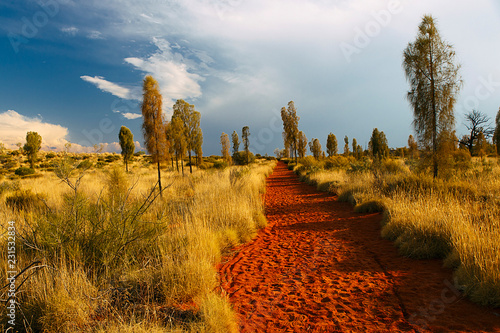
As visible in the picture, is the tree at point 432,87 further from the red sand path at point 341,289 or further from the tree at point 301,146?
the tree at point 301,146

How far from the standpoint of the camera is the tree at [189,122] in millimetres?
19989

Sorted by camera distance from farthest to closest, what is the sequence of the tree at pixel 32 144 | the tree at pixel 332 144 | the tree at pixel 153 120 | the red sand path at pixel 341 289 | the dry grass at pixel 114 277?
the tree at pixel 332 144, the tree at pixel 32 144, the tree at pixel 153 120, the red sand path at pixel 341 289, the dry grass at pixel 114 277

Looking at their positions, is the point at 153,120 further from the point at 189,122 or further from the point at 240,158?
the point at 240,158

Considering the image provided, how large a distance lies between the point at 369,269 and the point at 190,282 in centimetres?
325

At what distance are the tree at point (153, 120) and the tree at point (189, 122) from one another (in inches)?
317

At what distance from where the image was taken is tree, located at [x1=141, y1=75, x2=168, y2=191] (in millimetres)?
11422

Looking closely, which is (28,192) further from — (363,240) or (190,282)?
(363,240)

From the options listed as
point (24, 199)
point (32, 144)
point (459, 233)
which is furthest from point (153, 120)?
point (32, 144)

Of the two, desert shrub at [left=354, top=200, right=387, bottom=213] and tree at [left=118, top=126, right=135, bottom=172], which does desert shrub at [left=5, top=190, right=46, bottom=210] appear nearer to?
desert shrub at [left=354, top=200, right=387, bottom=213]

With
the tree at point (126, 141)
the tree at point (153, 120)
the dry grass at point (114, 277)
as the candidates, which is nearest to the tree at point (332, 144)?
the tree at point (126, 141)

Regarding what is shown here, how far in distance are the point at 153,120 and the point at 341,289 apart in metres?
11.3

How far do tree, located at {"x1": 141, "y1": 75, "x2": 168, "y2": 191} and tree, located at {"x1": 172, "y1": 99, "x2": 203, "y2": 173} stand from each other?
8.04 m

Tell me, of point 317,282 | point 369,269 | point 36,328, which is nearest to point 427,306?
point 369,269

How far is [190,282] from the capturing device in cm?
319
